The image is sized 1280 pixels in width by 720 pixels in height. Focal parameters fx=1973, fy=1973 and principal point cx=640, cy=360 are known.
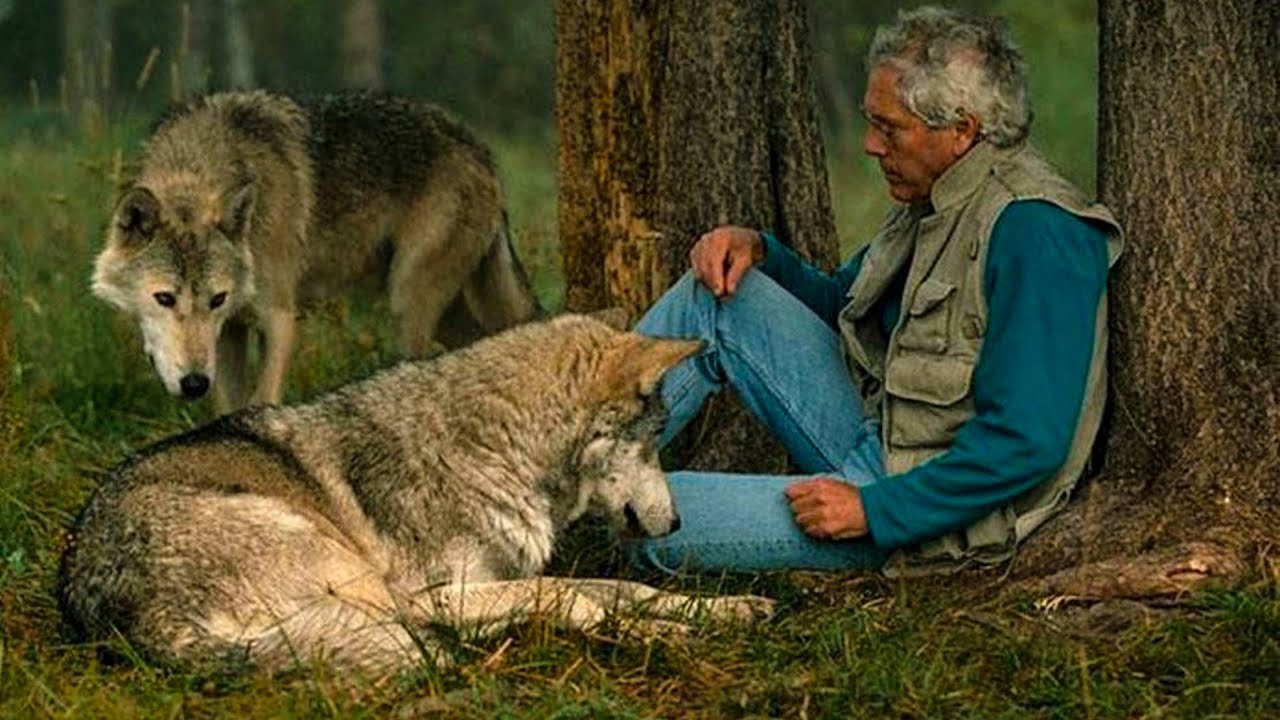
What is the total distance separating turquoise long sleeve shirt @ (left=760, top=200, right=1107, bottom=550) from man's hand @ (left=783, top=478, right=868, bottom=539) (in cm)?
7

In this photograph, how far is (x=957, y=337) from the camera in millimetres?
4910

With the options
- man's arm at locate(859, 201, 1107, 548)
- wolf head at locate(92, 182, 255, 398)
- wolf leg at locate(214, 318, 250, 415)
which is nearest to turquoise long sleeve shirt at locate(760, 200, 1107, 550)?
man's arm at locate(859, 201, 1107, 548)

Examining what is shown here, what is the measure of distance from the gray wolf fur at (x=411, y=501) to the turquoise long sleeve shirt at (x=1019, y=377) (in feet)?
1.70

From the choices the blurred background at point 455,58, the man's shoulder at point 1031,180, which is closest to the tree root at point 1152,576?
the man's shoulder at point 1031,180

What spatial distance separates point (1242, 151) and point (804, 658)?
1.65 m

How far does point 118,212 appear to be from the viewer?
7820 millimetres

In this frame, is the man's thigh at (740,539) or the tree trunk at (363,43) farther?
the tree trunk at (363,43)

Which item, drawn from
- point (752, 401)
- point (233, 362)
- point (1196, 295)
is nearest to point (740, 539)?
point (752, 401)

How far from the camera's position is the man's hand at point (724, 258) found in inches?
214

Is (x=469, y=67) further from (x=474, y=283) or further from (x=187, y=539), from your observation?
(x=187, y=539)

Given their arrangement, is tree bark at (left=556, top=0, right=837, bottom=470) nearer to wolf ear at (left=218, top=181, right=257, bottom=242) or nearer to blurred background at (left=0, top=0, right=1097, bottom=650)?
blurred background at (left=0, top=0, right=1097, bottom=650)

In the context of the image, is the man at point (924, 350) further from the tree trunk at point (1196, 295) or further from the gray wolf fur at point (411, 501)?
the gray wolf fur at point (411, 501)

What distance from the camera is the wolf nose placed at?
7555 millimetres

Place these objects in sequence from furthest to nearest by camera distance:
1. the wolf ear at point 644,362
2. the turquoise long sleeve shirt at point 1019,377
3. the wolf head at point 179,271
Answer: the wolf head at point 179,271 → the wolf ear at point 644,362 → the turquoise long sleeve shirt at point 1019,377
